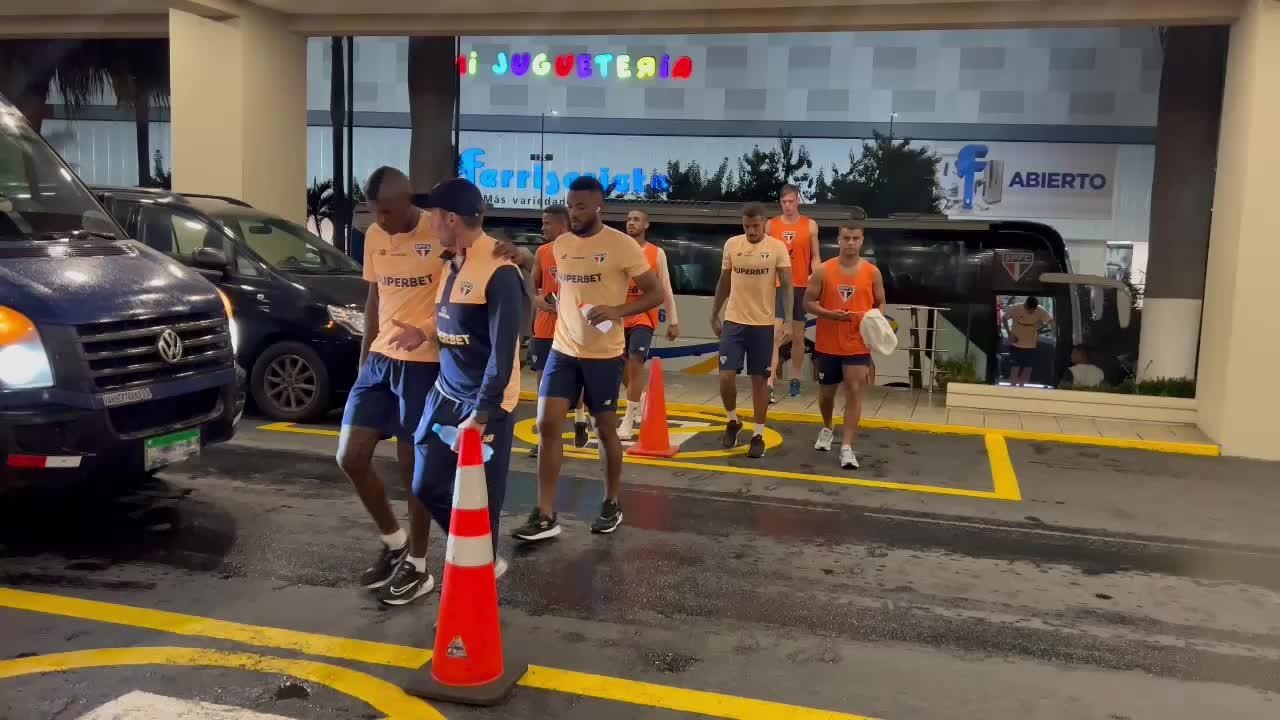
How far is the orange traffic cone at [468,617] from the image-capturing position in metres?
3.96

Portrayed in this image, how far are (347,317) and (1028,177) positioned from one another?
1278 inches

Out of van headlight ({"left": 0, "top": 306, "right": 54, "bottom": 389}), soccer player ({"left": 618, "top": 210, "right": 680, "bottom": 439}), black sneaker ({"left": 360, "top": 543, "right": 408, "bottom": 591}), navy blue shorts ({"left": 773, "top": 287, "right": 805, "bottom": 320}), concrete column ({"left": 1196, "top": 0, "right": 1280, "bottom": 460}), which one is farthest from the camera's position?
navy blue shorts ({"left": 773, "top": 287, "right": 805, "bottom": 320})

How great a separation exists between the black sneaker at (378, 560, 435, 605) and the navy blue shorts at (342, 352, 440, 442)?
61cm

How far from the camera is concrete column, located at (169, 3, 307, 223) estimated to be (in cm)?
1205

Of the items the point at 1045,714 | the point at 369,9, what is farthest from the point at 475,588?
the point at 369,9

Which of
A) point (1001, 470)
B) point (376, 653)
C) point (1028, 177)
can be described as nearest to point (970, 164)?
point (1028, 177)

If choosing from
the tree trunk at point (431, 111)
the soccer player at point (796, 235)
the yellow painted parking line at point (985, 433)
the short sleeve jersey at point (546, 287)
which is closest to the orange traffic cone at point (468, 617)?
the short sleeve jersey at point (546, 287)

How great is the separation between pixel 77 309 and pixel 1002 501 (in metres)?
5.87

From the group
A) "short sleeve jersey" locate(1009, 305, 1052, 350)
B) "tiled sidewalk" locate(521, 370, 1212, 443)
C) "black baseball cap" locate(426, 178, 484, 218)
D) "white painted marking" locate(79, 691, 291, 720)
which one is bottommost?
"tiled sidewalk" locate(521, 370, 1212, 443)

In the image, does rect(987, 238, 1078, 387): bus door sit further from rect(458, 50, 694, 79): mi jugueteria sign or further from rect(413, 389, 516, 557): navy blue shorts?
rect(458, 50, 694, 79): mi jugueteria sign

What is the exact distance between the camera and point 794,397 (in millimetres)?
11930

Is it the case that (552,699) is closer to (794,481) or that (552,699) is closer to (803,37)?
(794,481)

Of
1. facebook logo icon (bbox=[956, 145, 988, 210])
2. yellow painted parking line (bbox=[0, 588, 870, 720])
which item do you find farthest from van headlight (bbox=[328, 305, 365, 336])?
facebook logo icon (bbox=[956, 145, 988, 210])

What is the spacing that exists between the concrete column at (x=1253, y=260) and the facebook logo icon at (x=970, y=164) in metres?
27.6
